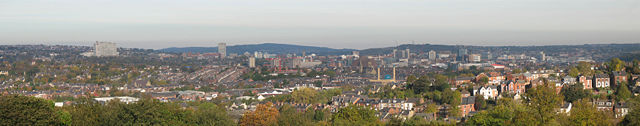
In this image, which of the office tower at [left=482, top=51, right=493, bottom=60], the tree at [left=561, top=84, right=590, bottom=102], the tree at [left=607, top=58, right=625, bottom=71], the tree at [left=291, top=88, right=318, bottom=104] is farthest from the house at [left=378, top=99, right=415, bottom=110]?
the office tower at [left=482, top=51, right=493, bottom=60]

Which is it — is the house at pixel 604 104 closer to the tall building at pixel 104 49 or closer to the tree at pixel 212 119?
the tree at pixel 212 119

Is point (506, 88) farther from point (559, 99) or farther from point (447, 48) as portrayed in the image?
point (447, 48)

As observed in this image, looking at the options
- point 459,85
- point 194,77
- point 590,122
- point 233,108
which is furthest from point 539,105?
point 194,77

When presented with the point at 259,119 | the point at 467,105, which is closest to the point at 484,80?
the point at 467,105

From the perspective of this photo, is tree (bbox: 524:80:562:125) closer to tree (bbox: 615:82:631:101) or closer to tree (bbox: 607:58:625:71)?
tree (bbox: 615:82:631:101)

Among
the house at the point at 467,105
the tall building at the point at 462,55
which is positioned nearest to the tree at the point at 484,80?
the house at the point at 467,105
